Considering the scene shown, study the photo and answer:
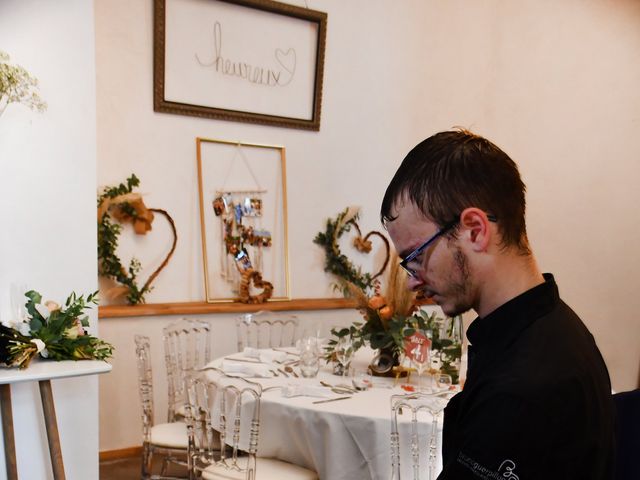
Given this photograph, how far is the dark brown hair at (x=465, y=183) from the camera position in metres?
1.07

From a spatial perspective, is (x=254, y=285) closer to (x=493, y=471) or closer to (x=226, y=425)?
(x=226, y=425)

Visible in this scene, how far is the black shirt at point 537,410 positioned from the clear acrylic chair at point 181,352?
2.69 m

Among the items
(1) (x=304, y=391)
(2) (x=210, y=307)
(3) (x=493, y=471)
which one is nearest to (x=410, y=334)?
(1) (x=304, y=391)

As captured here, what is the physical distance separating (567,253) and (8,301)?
491 centimetres

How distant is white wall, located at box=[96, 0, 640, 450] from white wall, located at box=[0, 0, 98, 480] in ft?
3.72

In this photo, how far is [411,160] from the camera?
44.6 inches

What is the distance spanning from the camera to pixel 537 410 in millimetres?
920

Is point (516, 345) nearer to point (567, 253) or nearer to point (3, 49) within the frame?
point (3, 49)

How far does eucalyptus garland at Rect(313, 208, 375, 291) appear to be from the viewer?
16.1 feet

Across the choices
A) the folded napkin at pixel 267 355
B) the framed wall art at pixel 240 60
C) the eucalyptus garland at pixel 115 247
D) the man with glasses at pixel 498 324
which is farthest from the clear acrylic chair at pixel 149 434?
the man with glasses at pixel 498 324

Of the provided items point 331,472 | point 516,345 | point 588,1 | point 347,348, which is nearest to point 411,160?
point 516,345

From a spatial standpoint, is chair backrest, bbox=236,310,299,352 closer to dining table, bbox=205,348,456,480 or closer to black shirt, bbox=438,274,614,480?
dining table, bbox=205,348,456,480

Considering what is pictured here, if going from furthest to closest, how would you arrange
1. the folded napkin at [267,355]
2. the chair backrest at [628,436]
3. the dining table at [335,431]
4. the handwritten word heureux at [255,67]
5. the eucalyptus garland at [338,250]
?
the eucalyptus garland at [338,250] → the handwritten word heureux at [255,67] → the folded napkin at [267,355] → the dining table at [335,431] → the chair backrest at [628,436]

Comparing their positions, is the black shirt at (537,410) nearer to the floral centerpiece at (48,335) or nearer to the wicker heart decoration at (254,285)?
the floral centerpiece at (48,335)
